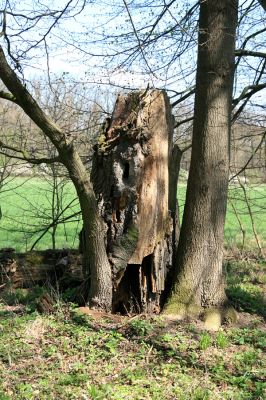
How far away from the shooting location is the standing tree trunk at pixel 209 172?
564 cm

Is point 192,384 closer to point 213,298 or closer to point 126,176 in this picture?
point 213,298

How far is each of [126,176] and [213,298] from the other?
1730 millimetres

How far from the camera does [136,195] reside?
209 inches

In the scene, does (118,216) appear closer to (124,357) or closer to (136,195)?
(136,195)

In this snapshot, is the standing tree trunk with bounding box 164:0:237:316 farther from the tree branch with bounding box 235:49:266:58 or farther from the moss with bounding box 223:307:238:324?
the tree branch with bounding box 235:49:266:58

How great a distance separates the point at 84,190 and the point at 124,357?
1697 millimetres

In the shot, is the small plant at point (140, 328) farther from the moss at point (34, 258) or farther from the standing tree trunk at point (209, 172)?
the moss at point (34, 258)

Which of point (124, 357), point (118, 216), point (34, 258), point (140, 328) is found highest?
point (118, 216)

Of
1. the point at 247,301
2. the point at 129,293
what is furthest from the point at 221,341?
the point at 247,301

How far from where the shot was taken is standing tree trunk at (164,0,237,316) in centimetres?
564

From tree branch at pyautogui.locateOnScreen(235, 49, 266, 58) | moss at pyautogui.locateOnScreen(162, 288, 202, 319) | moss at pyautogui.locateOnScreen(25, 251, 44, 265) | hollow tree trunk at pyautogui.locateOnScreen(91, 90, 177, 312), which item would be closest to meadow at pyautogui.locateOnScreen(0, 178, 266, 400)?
moss at pyautogui.locateOnScreen(162, 288, 202, 319)

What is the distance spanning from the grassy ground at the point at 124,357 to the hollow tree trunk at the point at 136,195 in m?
0.44

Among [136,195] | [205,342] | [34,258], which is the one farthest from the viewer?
[34,258]

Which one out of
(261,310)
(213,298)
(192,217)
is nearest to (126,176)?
(192,217)
